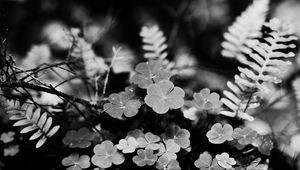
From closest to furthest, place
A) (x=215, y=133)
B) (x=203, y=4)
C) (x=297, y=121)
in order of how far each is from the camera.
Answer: (x=215, y=133) → (x=297, y=121) → (x=203, y=4)

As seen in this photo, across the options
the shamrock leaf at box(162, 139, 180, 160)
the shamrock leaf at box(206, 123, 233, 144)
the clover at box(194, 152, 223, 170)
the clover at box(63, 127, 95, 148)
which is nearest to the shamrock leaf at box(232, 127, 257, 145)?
the shamrock leaf at box(206, 123, 233, 144)

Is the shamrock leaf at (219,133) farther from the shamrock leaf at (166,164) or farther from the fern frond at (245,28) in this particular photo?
the fern frond at (245,28)

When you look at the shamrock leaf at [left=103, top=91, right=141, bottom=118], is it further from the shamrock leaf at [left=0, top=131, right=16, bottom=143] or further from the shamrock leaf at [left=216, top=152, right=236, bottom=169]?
the shamrock leaf at [left=0, top=131, right=16, bottom=143]

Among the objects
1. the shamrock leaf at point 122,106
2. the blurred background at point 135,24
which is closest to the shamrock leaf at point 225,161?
the shamrock leaf at point 122,106

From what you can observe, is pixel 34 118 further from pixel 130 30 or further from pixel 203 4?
pixel 203 4

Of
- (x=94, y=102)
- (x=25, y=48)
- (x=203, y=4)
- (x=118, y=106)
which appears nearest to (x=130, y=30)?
(x=203, y=4)

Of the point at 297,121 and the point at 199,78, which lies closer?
the point at 297,121

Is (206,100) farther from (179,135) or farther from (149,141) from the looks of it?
(149,141)
